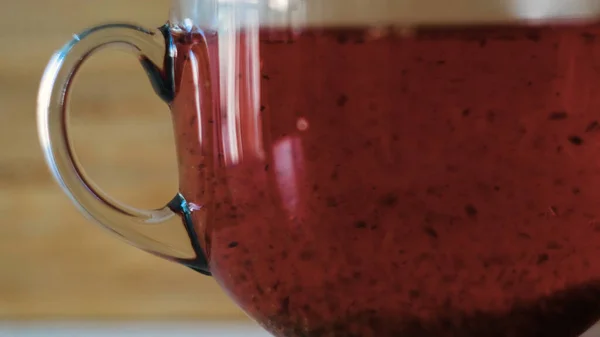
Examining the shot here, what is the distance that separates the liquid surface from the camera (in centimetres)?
29

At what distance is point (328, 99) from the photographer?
30 cm

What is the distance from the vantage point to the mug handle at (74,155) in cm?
38

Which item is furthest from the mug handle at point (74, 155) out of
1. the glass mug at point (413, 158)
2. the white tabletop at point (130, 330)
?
the white tabletop at point (130, 330)

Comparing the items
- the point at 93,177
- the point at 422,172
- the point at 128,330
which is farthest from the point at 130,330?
the point at 422,172

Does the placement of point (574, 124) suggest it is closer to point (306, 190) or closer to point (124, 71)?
point (306, 190)

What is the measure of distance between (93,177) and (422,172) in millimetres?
392

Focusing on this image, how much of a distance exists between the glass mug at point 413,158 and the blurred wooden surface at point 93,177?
0.88ft

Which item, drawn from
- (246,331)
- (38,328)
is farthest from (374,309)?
(38,328)

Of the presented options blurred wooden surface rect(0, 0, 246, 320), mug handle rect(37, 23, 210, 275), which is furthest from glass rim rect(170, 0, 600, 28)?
blurred wooden surface rect(0, 0, 246, 320)

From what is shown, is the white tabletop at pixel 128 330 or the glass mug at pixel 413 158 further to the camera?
the white tabletop at pixel 128 330

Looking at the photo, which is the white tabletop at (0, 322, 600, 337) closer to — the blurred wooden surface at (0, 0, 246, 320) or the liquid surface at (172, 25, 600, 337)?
the blurred wooden surface at (0, 0, 246, 320)

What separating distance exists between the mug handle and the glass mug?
0.06 meters

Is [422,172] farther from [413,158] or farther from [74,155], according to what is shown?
[74,155]

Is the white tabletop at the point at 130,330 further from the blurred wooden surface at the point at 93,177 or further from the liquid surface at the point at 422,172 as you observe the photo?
the liquid surface at the point at 422,172
